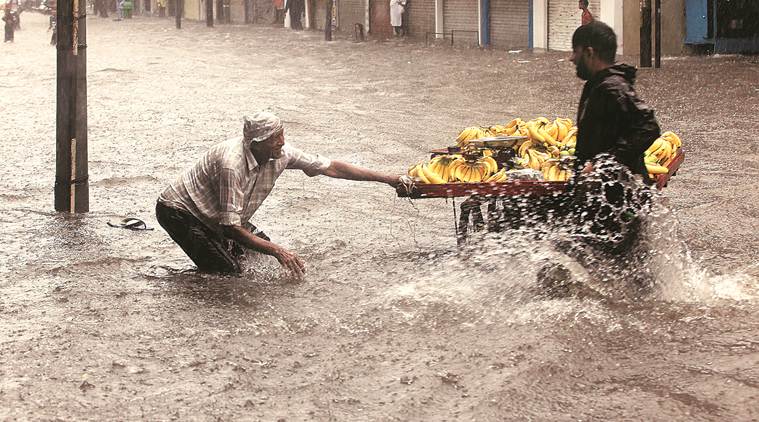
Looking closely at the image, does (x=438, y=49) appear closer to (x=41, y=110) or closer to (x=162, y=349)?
(x=41, y=110)

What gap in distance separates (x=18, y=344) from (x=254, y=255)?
5.72 feet

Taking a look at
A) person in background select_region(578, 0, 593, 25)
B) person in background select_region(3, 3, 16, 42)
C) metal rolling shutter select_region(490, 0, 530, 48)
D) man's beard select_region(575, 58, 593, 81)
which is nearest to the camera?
man's beard select_region(575, 58, 593, 81)

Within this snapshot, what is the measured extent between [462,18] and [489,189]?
2497 centimetres

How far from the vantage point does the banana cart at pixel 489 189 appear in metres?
6.15

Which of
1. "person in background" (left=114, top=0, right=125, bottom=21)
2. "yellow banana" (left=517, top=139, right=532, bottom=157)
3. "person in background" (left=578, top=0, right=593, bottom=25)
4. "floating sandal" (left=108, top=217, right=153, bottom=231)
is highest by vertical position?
"person in background" (left=114, top=0, right=125, bottom=21)

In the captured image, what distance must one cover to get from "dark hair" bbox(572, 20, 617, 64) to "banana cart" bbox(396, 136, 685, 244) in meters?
0.72

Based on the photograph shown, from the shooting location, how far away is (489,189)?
20.2 ft

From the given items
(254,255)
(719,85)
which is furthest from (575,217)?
(719,85)

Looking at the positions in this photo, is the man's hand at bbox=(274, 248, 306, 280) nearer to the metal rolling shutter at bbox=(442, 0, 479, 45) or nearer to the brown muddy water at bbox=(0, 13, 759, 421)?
the brown muddy water at bbox=(0, 13, 759, 421)

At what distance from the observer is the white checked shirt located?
642 centimetres

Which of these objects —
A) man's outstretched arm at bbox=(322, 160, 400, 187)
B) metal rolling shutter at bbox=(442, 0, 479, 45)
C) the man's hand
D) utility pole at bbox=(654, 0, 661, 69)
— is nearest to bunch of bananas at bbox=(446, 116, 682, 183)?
man's outstretched arm at bbox=(322, 160, 400, 187)

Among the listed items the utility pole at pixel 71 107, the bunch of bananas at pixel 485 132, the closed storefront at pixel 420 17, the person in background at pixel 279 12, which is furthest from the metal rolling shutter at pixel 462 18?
the bunch of bananas at pixel 485 132

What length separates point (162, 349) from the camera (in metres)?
5.82

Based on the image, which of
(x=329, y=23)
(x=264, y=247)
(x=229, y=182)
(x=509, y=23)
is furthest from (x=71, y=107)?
(x=329, y=23)
